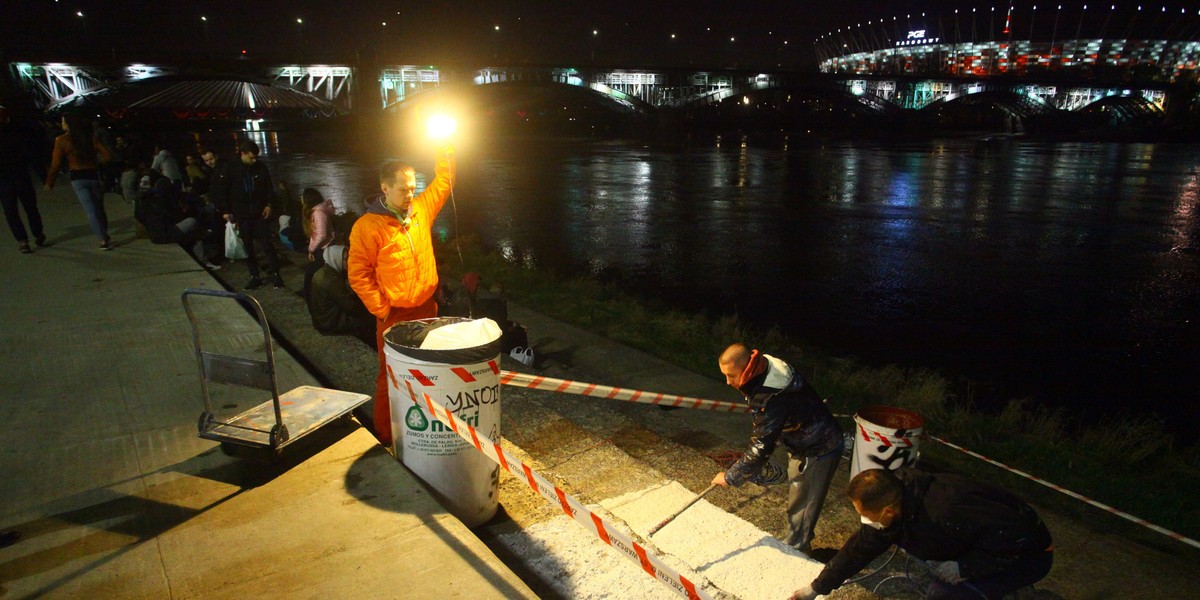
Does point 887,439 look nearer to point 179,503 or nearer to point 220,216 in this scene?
point 179,503

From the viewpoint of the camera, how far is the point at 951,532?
9.21 feet

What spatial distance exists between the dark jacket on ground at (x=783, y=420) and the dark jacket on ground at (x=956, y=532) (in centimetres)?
67

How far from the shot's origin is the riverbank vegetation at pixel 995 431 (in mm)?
4559

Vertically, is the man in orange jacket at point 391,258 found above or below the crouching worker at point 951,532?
above

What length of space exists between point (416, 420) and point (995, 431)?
16.4 feet

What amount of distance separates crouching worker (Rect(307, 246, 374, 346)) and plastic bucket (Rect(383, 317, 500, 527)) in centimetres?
311

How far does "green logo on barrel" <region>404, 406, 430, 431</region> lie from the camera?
3.38 metres

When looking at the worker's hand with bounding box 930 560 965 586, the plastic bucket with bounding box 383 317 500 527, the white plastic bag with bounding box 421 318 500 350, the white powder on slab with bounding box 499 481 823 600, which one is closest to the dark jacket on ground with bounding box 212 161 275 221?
the plastic bucket with bounding box 383 317 500 527

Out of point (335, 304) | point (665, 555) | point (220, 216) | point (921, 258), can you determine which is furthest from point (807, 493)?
point (921, 258)

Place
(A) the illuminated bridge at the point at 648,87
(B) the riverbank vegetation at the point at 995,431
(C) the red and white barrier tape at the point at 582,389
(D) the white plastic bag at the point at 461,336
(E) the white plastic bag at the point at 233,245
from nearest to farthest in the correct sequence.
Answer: (D) the white plastic bag at the point at 461,336 < (C) the red and white barrier tape at the point at 582,389 < (B) the riverbank vegetation at the point at 995,431 < (E) the white plastic bag at the point at 233,245 < (A) the illuminated bridge at the point at 648,87

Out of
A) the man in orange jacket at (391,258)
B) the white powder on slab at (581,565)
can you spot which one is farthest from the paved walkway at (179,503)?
the man in orange jacket at (391,258)

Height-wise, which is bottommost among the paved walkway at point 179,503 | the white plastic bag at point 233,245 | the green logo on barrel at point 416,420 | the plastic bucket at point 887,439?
the paved walkway at point 179,503

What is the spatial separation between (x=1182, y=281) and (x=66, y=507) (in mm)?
18468

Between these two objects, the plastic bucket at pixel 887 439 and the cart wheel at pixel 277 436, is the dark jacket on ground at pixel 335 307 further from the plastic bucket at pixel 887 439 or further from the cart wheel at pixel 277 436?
the plastic bucket at pixel 887 439
